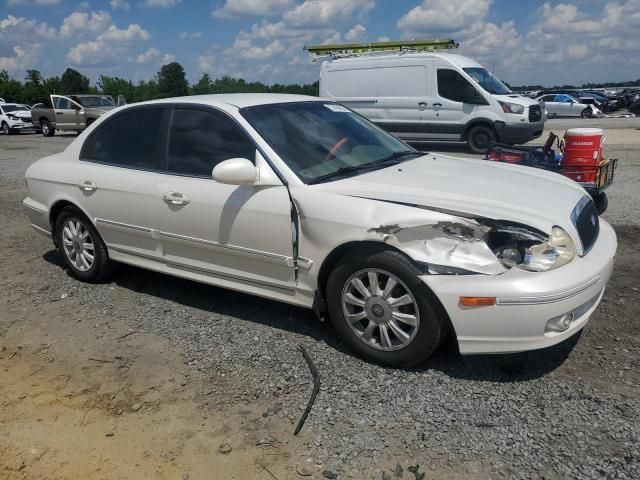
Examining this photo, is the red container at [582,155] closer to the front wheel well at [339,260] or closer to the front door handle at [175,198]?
the front wheel well at [339,260]

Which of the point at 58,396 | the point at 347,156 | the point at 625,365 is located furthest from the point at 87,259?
the point at 625,365

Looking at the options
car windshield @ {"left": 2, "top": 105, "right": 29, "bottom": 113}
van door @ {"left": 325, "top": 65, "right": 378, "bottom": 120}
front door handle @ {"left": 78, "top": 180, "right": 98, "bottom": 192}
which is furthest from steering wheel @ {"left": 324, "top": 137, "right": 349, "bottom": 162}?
car windshield @ {"left": 2, "top": 105, "right": 29, "bottom": 113}

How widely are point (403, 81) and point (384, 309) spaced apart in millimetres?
12063

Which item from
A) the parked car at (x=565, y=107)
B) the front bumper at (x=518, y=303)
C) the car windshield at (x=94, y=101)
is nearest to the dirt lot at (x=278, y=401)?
the front bumper at (x=518, y=303)

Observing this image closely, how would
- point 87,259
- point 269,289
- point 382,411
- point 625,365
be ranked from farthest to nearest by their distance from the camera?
1. point 87,259
2. point 269,289
3. point 625,365
4. point 382,411

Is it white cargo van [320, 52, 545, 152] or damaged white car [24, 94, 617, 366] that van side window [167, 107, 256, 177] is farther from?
white cargo van [320, 52, 545, 152]

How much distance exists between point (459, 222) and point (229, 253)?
162cm

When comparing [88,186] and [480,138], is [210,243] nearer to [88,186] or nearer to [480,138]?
[88,186]

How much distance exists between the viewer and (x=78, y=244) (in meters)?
4.99

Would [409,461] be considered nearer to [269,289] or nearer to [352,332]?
[352,332]

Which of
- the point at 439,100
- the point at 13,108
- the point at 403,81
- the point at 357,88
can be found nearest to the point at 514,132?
the point at 439,100

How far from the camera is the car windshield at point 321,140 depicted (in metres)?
3.76

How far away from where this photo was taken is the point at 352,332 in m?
3.46

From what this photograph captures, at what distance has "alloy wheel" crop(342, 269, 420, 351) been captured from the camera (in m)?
3.22
